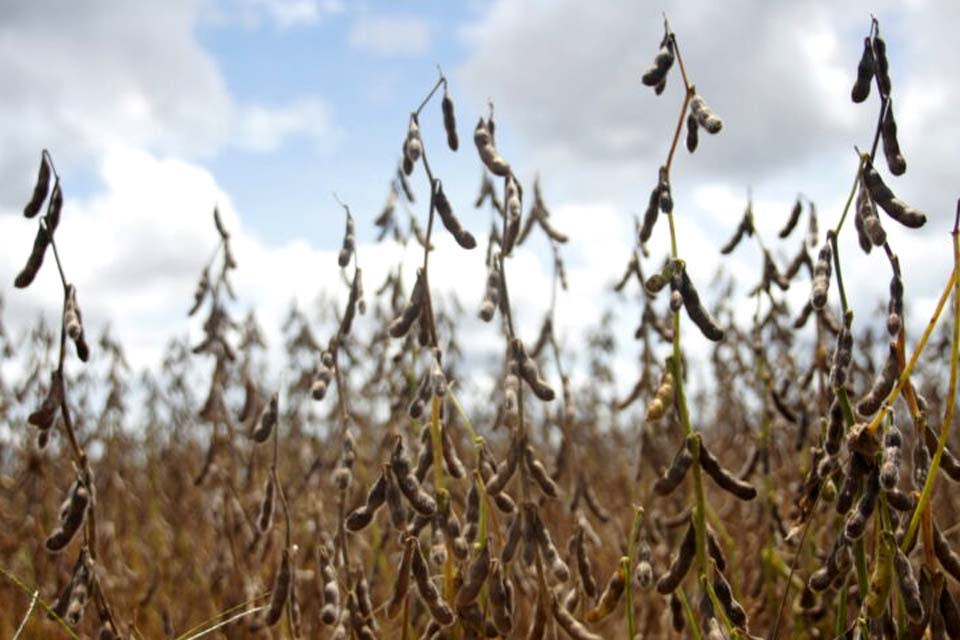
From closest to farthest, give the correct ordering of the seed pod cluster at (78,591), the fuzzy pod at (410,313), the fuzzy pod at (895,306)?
the fuzzy pod at (895,306) → the fuzzy pod at (410,313) → the seed pod cluster at (78,591)

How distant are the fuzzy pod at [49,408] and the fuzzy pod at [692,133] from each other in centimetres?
123

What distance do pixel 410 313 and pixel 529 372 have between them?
238mm

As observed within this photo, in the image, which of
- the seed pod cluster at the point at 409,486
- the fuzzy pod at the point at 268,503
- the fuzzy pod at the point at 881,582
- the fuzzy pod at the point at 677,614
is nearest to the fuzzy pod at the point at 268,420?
the fuzzy pod at the point at 268,503

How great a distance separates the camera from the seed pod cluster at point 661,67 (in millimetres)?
1760

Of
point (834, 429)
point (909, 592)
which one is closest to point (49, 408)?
point (834, 429)

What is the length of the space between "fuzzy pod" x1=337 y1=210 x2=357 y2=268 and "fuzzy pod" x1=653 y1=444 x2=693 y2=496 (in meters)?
0.80

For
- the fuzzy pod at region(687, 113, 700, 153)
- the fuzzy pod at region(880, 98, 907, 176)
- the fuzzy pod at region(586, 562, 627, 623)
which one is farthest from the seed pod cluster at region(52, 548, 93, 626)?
the fuzzy pod at region(880, 98, 907, 176)

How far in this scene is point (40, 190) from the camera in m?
2.11

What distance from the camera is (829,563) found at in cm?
162

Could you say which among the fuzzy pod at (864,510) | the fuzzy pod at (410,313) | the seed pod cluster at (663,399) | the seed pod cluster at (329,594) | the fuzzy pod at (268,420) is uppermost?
the fuzzy pod at (410,313)

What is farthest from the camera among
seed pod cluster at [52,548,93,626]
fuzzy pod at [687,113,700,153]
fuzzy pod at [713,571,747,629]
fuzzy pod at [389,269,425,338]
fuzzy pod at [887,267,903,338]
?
seed pod cluster at [52,548,93,626]

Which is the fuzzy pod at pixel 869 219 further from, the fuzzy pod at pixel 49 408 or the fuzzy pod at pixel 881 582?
the fuzzy pod at pixel 49 408

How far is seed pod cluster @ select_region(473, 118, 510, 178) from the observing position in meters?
1.93

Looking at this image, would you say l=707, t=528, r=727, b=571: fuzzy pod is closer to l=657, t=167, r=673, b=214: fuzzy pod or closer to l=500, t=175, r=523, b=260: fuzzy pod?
l=657, t=167, r=673, b=214: fuzzy pod
